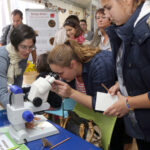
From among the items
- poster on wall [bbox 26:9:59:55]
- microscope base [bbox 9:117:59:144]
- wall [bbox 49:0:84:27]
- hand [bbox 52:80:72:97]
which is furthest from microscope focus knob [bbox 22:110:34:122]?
wall [bbox 49:0:84:27]

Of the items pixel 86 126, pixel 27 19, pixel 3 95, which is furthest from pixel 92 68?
pixel 27 19

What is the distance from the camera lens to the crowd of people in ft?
2.60

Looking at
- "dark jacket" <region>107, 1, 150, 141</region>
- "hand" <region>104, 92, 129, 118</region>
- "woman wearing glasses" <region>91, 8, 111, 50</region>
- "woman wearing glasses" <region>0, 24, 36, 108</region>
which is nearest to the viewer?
"dark jacket" <region>107, 1, 150, 141</region>

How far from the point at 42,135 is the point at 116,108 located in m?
0.44

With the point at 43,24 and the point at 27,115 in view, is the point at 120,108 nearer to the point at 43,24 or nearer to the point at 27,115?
the point at 27,115

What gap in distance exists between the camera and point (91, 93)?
4.21ft

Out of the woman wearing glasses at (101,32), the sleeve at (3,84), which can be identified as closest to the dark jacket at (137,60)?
the sleeve at (3,84)

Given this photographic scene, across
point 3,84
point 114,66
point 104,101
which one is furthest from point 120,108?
point 3,84

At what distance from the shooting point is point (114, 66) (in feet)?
3.66

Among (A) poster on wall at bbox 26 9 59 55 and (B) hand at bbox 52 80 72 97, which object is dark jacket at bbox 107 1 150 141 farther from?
(A) poster on wall at bbox 26 9 59 55

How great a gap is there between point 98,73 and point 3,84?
0.74m

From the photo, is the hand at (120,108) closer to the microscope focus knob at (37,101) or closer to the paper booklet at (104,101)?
the paper booklet at (104,101)

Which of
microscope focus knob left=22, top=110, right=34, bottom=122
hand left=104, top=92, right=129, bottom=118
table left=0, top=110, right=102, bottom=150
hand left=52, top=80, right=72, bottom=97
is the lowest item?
table left=0, top=110, right=102, bottom=150

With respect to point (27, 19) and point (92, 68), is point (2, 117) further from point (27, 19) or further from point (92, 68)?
point (27, 19)
